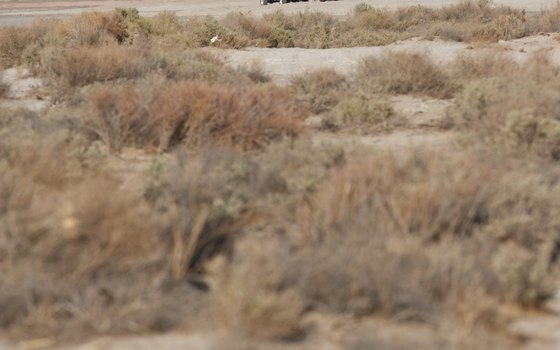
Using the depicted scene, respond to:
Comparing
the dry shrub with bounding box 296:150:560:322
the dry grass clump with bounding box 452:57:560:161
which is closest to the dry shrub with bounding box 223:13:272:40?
the dry grass clump with bounding box 452:57:560:161

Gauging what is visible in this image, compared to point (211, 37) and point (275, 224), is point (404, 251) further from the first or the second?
point (211, 37)

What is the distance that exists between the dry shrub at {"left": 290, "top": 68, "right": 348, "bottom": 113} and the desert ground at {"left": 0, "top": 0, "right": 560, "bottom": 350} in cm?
112

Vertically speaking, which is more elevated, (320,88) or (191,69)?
(191,69)

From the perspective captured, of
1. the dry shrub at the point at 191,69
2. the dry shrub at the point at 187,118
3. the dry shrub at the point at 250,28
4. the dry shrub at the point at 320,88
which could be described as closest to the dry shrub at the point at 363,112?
the dry shrub at the point at 320,88

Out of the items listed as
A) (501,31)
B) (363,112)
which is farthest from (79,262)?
(501,31)

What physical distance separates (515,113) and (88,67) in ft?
27.0

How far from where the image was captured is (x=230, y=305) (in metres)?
5.73

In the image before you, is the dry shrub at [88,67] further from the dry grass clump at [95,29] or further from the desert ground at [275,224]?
the dry grass clump at [95,29]

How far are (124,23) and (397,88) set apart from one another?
40.8 ft

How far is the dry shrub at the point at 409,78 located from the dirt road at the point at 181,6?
95.0 feet

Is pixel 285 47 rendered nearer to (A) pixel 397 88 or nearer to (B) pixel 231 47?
(B) pixel 231 47

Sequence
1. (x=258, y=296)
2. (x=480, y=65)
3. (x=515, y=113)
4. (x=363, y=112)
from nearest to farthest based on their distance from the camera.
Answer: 1. (x=258, y=296)
2. (x=515, y=113)
3. (x=363, y=112)
4. (x=480, y=65)

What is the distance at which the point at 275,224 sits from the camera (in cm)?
776

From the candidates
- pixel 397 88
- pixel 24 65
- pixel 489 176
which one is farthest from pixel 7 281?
pixel 24 65
